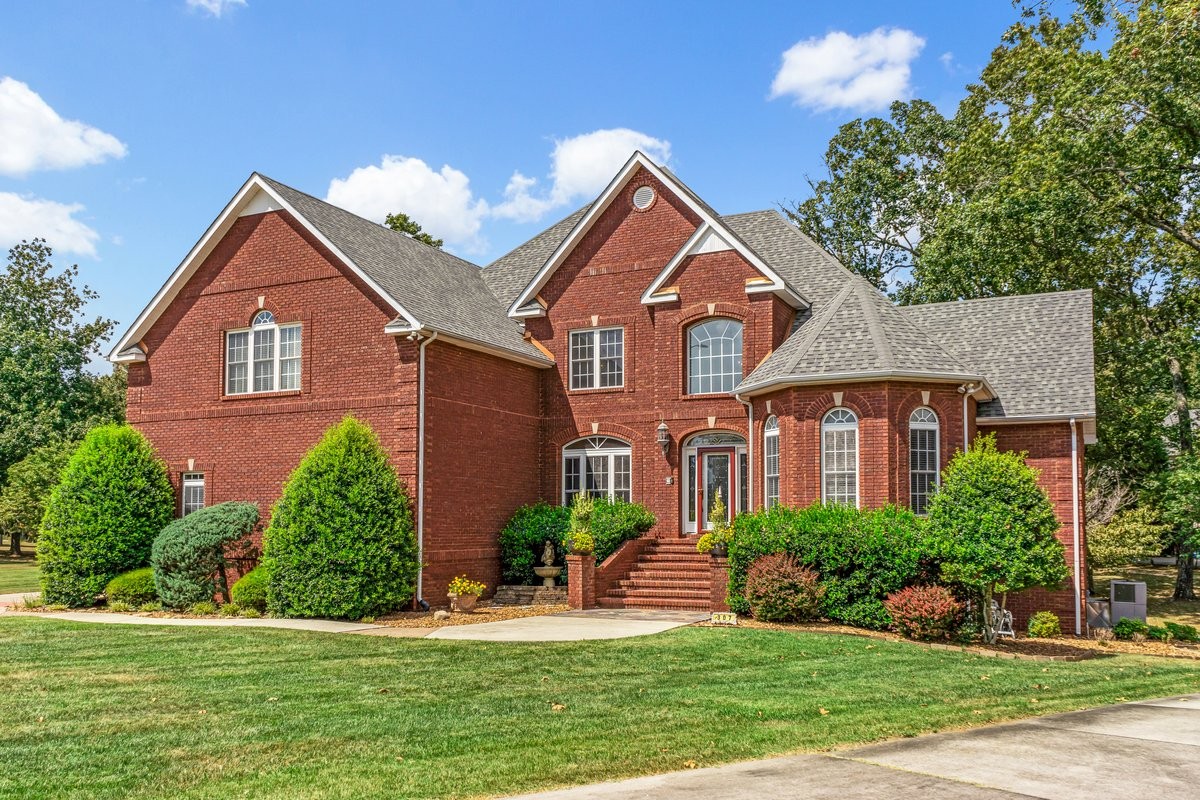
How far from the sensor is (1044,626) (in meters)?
17.9

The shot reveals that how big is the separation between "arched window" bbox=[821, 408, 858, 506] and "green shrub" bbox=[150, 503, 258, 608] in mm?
11153

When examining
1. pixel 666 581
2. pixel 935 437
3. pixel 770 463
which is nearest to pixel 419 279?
pixel 666 581

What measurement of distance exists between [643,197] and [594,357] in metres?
3.86

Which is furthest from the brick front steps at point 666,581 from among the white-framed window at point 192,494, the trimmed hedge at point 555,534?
the white-framed window at point 192,494

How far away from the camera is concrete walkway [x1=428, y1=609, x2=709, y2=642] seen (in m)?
15.1

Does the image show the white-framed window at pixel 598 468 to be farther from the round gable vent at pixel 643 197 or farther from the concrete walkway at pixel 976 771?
the concrete walkway at pixel 976 771

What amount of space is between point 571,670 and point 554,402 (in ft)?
37.7

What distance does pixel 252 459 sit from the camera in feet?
68.4

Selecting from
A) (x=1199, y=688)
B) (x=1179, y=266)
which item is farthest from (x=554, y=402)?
(x=1179, y=266)

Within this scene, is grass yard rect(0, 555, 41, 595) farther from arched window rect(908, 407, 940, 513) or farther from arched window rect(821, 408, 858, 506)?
arched window rect(908, 407, 940, 513)

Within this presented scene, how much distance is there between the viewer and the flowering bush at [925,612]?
1492cm

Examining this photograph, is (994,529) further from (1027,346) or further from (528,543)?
(528,543)

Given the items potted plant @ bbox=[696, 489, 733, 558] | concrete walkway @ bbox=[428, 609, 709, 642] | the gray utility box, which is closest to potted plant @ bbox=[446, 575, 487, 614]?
concrete walkway @ bbox=[428, 609, 709, 642]

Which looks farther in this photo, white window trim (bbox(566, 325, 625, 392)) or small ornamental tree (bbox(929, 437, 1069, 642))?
white window trim (bbox(566, 325, 625, 392))
